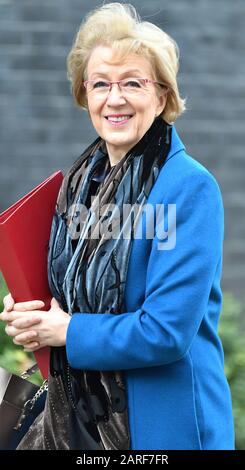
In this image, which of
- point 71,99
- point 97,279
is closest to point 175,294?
point 97,279

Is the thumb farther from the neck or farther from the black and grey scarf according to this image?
the neck

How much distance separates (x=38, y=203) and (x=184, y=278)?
547 mm

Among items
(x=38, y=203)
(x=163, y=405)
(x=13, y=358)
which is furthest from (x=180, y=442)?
(x=13, y=358)

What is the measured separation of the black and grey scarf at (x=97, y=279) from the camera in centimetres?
270

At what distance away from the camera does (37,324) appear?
277cm

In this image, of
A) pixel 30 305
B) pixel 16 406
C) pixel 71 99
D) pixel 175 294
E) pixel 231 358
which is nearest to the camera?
pixel 175 294

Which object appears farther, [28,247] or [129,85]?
[28,247]

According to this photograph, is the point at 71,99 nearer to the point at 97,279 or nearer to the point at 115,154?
the point at 115,154

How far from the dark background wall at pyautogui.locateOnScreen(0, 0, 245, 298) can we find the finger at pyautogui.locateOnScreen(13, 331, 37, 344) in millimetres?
3169

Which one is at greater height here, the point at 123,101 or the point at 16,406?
the point at 123,101

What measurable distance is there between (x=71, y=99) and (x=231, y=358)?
182 cm

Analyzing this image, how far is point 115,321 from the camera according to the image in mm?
2658

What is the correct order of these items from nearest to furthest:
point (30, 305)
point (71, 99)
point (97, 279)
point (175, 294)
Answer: point (175, 294) < point (97, 279) < point (30, 305) < point (71, 99)
